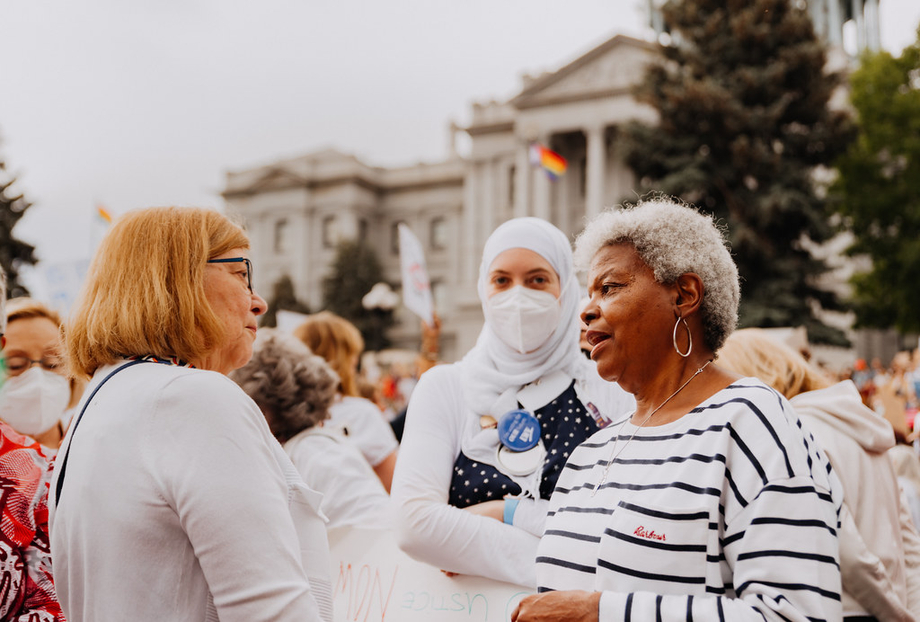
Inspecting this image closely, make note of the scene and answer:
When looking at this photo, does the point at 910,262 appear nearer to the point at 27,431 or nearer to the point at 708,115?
the point at 708,115

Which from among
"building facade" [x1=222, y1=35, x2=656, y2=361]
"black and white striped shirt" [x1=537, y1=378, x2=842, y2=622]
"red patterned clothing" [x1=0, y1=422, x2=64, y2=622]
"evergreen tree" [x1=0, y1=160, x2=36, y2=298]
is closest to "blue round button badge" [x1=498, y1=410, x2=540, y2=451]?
"black and white striped shirt" [x1=537, y1=378, x2=842, y2=622]

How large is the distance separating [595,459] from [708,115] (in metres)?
20.5

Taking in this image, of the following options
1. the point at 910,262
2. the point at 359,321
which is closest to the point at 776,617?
the point at 910,262

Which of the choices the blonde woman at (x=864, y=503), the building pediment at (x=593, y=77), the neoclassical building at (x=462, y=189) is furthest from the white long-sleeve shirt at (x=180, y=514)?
the building pediment at (x=593, y=77)

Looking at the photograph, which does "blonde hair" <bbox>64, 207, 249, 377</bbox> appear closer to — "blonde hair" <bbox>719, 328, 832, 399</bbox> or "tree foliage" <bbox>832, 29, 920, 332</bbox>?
"blonde hair" <bbox>719, 328, 832, 399</bbox>

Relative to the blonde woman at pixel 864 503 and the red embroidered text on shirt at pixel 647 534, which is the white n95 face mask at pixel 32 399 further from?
the blonde woman at pixel 864 503

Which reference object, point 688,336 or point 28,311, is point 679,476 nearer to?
point 688,336

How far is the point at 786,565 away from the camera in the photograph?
1.51m

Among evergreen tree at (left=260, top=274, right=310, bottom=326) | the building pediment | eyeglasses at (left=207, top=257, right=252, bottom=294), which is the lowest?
evergreen tree at (left=260, top=274, right=310, bottom=326)

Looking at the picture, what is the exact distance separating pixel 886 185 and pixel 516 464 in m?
27.5

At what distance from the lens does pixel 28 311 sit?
3.54 m

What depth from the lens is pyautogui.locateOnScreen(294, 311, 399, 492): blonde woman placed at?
4.52 meters

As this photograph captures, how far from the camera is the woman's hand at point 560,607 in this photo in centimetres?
165

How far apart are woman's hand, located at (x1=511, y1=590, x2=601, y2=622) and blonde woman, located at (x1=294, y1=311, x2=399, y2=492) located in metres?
2.51
